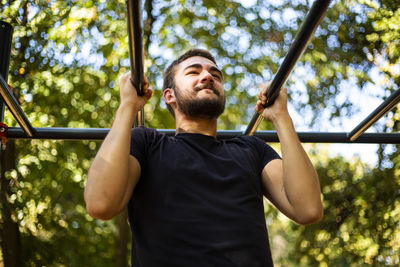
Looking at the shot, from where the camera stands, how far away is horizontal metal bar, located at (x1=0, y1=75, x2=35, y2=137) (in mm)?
1485

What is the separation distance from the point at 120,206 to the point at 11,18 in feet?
8.73

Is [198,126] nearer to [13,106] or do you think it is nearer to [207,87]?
[207,87]

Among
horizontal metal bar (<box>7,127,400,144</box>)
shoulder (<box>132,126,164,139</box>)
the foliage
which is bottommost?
the foliage

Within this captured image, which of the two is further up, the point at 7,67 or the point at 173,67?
the point at 173,67

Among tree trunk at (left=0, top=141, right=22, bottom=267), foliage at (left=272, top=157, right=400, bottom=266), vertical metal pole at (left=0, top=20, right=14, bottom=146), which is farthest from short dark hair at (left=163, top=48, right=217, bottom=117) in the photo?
foliage at (left=272, top=157, right=400, bottom=266)

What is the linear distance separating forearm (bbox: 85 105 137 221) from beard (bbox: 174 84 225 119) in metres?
0.35

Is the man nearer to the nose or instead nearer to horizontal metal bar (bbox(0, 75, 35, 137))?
the nose

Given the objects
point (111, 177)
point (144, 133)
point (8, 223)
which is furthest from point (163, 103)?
point (111, 177)

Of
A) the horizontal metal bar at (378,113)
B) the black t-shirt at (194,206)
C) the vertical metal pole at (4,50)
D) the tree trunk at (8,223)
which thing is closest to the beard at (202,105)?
the black t-shirt at (194,206)

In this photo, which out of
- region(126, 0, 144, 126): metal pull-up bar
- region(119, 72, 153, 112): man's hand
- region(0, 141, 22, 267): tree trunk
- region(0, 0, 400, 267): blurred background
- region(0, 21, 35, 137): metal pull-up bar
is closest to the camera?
region(126, 0, 144, 126): metal pull-up bar

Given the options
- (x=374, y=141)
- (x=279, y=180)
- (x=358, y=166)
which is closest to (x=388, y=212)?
(x=358, y=166)

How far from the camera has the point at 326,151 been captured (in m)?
5.58

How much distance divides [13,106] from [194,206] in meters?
0.78

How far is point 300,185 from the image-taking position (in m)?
1.29
